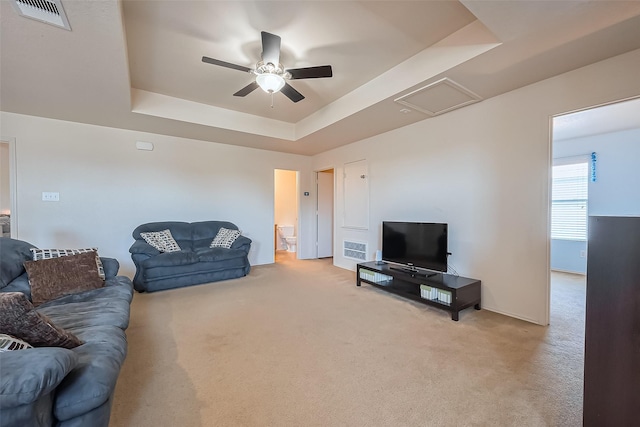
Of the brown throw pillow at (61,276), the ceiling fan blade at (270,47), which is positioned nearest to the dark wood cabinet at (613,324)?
the ceiling fan blade at (270,47)

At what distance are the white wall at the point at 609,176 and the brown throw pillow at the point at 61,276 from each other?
6.98m

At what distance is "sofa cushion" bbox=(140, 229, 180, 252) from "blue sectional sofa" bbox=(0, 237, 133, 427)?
2.05m

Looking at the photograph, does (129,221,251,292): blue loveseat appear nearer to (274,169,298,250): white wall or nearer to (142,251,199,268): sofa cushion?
(142,251,199,268): sofa cushion

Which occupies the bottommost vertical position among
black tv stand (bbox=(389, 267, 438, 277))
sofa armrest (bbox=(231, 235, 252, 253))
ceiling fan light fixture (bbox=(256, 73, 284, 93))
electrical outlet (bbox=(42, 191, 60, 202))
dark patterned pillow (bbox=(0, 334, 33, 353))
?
black tv stand (bbox=(389, 267, 438, 277))

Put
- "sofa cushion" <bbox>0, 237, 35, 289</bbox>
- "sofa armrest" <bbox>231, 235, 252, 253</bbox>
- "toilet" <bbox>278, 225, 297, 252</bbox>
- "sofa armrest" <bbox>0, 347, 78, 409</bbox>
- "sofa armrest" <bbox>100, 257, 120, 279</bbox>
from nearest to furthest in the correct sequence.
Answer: "sofa armrest" <bbox>0, 347, 78, 409</bbox> → "sofa cushion" <bbox>0, 237, 35, 289</bbox> → "sofa armrest" <bbox>100, 257, 120, 279</bbox> → "sofa armrest" <bbox>231, 235, 252, 253</bbox> → "toilet" <bbox>278, 225, 297, 252</bbox>

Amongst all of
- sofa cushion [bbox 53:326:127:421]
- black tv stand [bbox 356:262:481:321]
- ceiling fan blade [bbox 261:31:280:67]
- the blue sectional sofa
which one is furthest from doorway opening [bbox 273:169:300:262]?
sofa cushion [bbox 53:326:127:421]

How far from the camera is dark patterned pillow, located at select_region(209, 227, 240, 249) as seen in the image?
471 cm

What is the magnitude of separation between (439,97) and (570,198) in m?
3.82

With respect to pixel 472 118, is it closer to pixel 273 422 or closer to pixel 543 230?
pixel 543 230

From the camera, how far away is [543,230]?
8.89ft

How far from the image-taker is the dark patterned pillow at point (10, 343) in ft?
3.34

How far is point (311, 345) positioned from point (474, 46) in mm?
2921

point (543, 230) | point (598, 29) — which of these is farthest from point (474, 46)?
point (543, 230)

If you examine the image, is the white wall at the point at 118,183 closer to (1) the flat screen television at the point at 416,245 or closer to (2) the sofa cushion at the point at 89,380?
(1) the flat screen television at the point at 416,245
